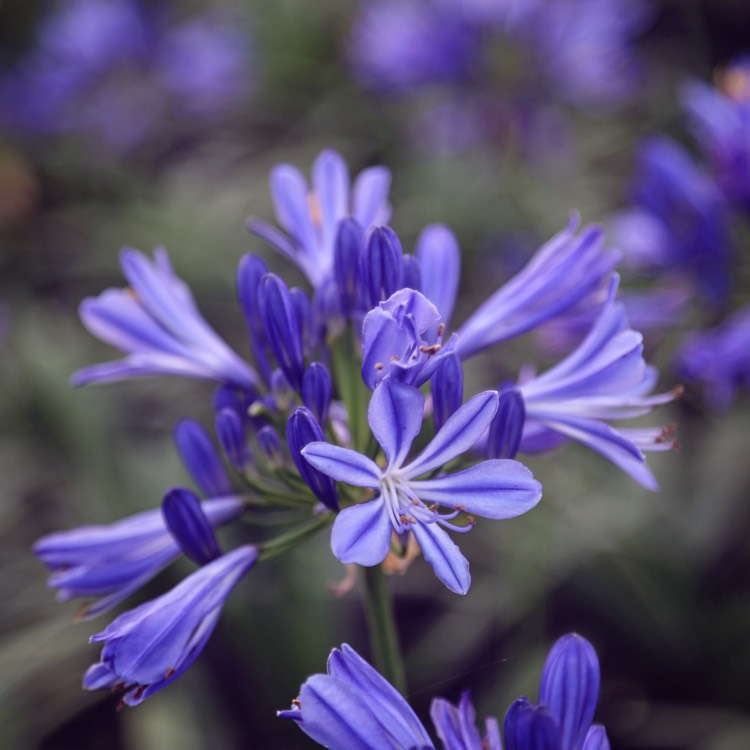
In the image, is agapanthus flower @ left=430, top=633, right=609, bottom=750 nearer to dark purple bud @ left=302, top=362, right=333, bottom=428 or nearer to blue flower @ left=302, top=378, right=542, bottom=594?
blue flower @ left=302, top=378, right=542, bottom=594

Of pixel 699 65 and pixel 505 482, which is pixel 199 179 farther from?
pixel 505 482

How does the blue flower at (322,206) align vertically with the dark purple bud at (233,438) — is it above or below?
above

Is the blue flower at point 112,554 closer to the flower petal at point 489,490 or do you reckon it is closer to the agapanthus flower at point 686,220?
the flower petal at point 489,490

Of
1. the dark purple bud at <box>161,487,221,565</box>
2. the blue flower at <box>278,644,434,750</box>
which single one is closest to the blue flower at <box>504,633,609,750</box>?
the blue flower at <box>278,644,434,750</box>

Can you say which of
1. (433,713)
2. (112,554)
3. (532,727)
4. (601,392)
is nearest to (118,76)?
(112,554)

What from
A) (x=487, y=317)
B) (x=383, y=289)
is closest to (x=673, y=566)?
(x=487, y=317)

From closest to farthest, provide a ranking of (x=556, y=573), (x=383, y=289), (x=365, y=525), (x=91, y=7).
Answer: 1. (x=365, y=525)
2. (x=383, y=289)
3. (x=556, y=573)
4. (x=91, y=7)

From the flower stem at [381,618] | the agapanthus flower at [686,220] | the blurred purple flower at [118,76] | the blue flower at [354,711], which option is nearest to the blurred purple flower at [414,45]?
the blurred purple flower at [118,76]
